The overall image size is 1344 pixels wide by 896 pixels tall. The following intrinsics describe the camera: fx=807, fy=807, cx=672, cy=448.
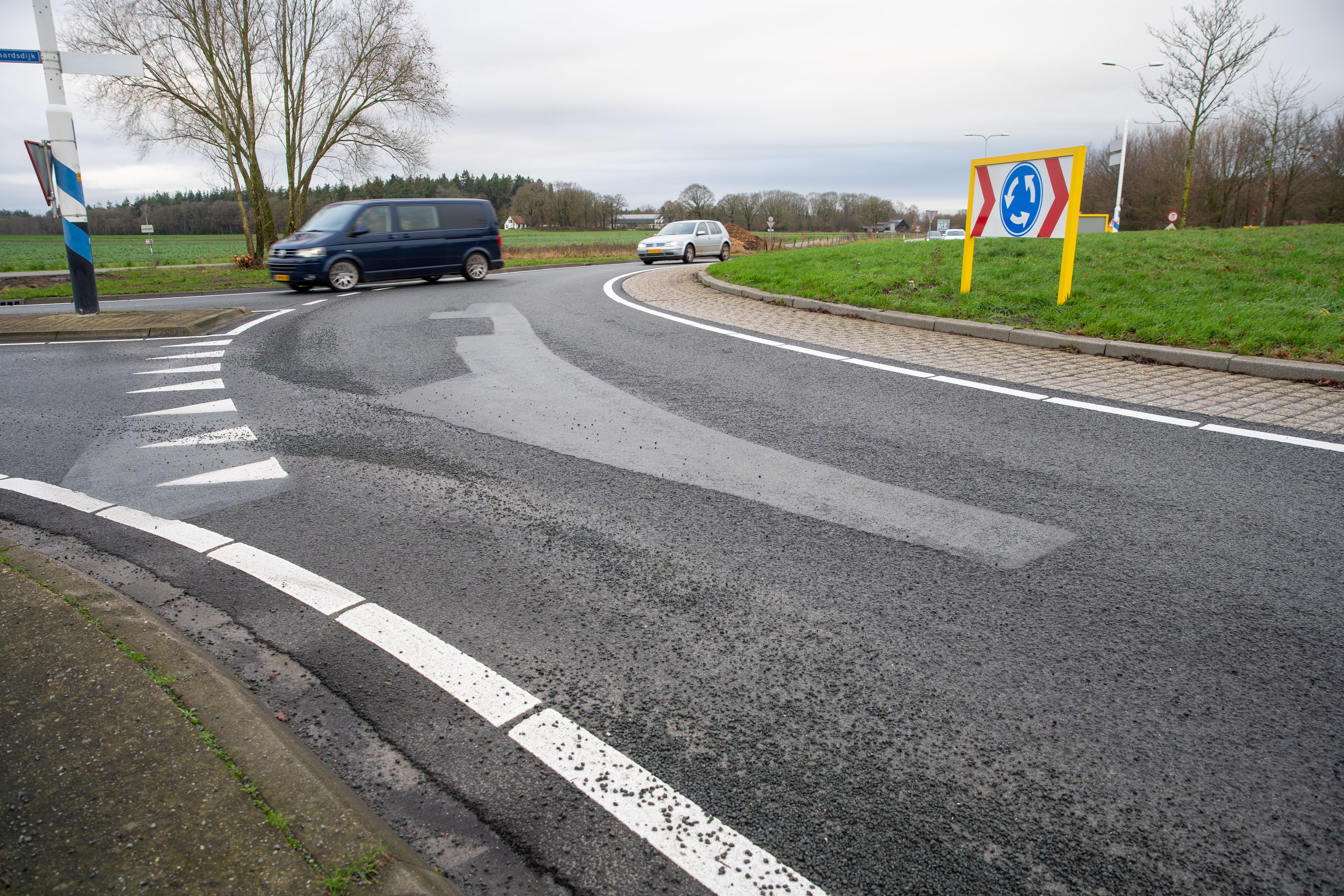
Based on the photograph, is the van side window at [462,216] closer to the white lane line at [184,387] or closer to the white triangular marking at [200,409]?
the white lane line at [184,387]

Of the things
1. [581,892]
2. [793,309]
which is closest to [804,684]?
[581,892]

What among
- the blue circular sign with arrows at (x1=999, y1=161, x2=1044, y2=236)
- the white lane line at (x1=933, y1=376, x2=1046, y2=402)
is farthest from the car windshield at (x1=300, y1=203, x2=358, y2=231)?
the white lane line at (x1=933, y1=376, x2=1046, y2=402)

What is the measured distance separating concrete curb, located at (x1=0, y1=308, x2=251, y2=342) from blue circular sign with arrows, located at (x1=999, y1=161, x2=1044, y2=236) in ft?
35.3

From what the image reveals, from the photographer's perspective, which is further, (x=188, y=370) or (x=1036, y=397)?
(x=188, y=370)

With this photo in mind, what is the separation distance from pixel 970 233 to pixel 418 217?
12.1 meters

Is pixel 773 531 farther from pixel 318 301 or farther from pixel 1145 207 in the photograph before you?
pixel 1145 207

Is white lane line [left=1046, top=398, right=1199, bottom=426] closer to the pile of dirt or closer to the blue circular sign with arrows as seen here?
the blue circular sign with arrows

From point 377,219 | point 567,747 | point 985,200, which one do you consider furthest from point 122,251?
point 567,747

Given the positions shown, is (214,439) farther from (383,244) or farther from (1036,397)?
(383,244)

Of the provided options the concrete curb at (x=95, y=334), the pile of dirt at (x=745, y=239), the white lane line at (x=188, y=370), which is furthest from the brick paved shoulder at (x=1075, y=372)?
the pile of dirt at (x=745, y=239)

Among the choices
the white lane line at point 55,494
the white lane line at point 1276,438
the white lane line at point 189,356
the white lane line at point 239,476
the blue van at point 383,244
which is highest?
the blue van at point 383,244

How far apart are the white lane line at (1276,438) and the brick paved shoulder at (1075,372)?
0.95 ft

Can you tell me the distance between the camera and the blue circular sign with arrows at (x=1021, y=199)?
33.4 ft

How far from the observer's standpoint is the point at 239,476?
189 inches
